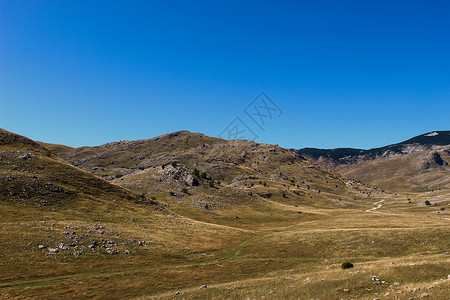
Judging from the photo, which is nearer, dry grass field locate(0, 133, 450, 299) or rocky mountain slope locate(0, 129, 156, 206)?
dry grass field locate(0, 133, 450, 299)

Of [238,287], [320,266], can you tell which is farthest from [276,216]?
[238,287]

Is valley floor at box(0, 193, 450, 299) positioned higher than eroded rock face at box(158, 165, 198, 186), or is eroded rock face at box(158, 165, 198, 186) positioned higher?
eroded rock face at box(158, 165, 198, 186)

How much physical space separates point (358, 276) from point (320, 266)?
563 inches

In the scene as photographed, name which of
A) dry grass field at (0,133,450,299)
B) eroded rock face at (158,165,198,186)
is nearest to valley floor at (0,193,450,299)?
dry grass field at (0,133,450,299)

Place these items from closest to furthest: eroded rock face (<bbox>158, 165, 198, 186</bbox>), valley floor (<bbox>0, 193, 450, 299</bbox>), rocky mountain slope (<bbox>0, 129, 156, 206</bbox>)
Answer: valley floor (<bbox>0, 193, 450, 299</bbox>) < rocky mountain slope (<bbox>0, 129, 156, 206</bbox>) < eroded rock face (<bbox>158, 165, 198, 186</bbox>)

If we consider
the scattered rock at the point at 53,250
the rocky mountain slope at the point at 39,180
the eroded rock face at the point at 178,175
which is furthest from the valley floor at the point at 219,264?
the eroded rock face at the point at 178,175

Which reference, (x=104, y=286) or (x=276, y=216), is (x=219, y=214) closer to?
(x=276, y=216)

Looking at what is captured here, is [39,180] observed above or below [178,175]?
above

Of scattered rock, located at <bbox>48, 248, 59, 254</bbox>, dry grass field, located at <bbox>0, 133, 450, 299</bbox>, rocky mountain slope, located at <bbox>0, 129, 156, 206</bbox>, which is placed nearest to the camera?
dry grass field, located at <bbox>0, 133, 450, 299</bbox>

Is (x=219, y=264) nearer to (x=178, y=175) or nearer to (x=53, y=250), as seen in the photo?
(x=53, y=250)

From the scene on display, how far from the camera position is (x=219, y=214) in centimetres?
11475

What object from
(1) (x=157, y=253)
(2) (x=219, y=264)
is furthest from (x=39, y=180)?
(2) (x=219, y=264)

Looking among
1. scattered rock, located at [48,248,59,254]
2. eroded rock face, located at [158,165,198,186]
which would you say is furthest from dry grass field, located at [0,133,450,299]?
eroded rock face, located at [158,165,198,186]

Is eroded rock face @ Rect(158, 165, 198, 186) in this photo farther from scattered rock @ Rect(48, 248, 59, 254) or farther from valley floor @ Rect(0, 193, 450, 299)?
scattered rock @ Rect(48, 248, 59, 254)
